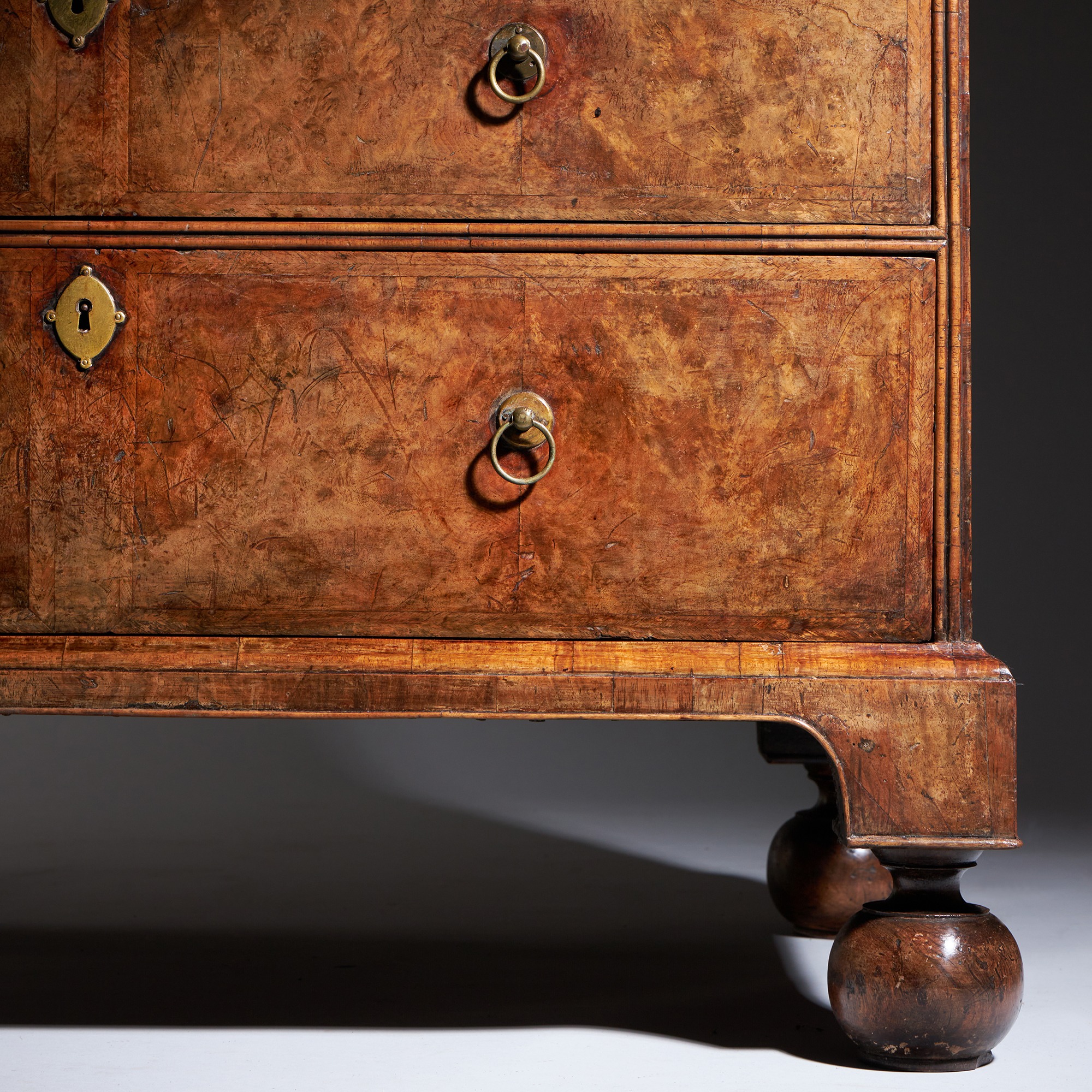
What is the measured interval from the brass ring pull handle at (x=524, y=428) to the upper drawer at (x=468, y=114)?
0.59ft

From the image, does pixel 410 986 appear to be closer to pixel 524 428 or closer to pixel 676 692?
pixel 676 692

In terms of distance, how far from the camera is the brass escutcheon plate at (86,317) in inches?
58.0

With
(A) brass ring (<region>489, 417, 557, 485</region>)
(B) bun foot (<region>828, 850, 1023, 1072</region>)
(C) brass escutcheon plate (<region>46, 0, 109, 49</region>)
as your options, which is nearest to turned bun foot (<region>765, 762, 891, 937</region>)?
(B) bun foot (<region>828, 850, 1023, 1072</region>)

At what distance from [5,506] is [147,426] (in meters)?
0.16

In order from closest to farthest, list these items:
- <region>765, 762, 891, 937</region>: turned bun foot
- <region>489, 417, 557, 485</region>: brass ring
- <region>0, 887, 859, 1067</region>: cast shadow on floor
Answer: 1. <region>489, 417, 557, 485</region>: brass ring
2. <region>0, 887, 859, 1067</region>: cast shadow on floor
3. <region>765, 762, 891, 937</region>: turned bun foot

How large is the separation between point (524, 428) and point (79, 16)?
1.92 ft

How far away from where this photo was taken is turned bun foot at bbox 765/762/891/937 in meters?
2.03

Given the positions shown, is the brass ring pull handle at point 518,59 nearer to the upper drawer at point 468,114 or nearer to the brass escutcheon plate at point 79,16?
the upper drawer at point 468,114

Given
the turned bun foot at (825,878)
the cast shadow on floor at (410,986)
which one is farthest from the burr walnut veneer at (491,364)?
the turned bun foot at (825,878)

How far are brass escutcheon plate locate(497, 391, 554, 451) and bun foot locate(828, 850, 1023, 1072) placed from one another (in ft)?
1.71

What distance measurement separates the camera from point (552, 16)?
1.48m

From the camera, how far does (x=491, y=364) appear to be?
4.85ft

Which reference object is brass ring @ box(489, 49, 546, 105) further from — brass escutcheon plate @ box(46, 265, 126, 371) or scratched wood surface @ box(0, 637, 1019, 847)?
scratched wood surface @ box(0, 637, 1019, 847)

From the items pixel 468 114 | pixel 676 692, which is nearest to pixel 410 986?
pixel 676 692
